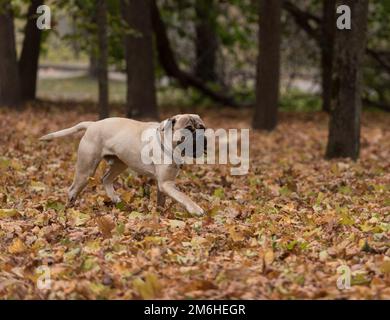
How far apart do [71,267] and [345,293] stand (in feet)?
7.00

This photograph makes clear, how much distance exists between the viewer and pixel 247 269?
6.29m

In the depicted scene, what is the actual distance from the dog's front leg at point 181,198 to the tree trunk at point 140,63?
10.8 meters

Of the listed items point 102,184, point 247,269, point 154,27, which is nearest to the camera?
point 247,269

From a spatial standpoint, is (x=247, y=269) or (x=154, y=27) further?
(x=154, y=27)

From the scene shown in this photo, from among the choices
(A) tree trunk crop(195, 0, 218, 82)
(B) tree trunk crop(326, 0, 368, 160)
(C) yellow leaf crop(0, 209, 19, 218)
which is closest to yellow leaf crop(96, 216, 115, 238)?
(C) yellow leaf crop(0, 209, 19, 218)

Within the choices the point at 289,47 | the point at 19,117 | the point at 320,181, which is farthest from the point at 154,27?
the point at 320,181

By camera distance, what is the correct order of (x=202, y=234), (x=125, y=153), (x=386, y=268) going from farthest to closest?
(x=125, y=153) → (x=202, y=234) → (x=386, y=268)

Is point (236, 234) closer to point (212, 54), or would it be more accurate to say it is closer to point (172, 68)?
point (172, 68)

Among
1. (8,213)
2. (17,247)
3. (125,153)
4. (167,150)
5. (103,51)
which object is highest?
(103,51)

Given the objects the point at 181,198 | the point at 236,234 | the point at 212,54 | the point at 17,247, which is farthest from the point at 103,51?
the point at 212,54

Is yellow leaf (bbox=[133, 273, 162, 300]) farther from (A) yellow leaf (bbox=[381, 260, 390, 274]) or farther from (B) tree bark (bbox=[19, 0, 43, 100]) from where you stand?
(B) tree bark (bbox=[19, 0, 43, 100])

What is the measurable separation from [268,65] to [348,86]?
16.0ft

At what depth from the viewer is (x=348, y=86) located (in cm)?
1394
